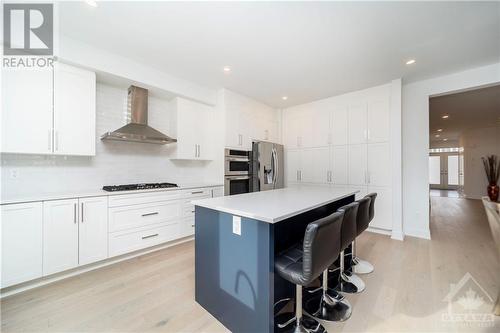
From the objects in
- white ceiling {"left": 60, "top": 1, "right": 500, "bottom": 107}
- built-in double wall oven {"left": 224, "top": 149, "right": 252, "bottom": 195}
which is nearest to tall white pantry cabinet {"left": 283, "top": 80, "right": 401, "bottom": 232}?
white ceiling {"left": 60, "top": 1, "right": 500, "bottom": 107}

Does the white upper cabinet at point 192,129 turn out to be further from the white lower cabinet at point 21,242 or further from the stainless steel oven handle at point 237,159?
the white lower cabinet at point 21,242

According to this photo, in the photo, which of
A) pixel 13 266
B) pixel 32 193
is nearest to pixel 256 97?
pixel 32 193

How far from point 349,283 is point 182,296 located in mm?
1685

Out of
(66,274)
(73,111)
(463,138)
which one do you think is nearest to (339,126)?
(73,111)

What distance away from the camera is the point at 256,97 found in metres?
4.24

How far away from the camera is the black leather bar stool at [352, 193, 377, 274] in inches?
78.2

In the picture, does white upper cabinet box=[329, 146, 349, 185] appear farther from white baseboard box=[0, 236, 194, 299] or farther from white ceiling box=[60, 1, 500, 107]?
white baseboard box=[0, 236, 194, 299]

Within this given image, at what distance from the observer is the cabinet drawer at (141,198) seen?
2476 mm

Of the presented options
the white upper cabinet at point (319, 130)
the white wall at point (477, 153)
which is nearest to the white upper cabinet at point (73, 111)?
the white upper cabinet at point (319, 130)

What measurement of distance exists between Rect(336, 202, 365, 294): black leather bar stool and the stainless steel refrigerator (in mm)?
2265

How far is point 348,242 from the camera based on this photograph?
1.69 meters

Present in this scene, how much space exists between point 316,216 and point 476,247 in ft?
9.02

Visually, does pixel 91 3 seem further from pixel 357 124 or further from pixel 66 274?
pixel 357 124

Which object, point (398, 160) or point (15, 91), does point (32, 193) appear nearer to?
point (15, 91)
